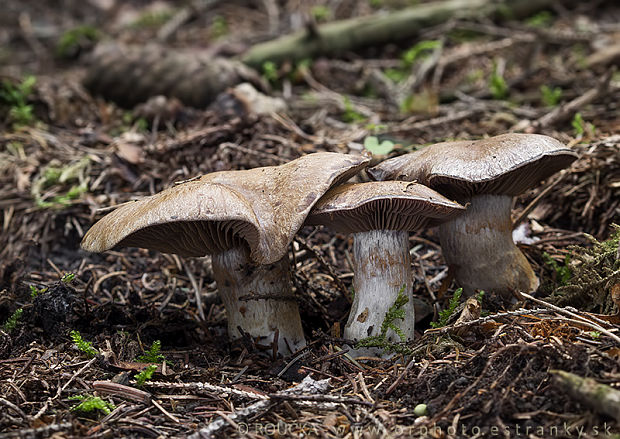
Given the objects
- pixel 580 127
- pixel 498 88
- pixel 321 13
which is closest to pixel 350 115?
pixel 498 88

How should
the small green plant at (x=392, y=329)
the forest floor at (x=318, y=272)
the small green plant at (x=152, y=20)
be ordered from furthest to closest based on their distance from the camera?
the small green plant at (x=152, y=20)
the small green plant at (x=392, y=329)
the forest floor at (x=318, y=272)

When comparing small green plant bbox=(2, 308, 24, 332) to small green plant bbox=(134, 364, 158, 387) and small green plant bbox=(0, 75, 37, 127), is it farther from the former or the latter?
small green plant bbox=(0, 75, 37, 127)

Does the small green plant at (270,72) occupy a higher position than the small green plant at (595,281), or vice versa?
the small green plant at (270,72)

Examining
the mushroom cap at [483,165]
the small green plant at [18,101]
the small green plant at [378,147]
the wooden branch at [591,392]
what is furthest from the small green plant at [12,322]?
the small green plant at [18,101]

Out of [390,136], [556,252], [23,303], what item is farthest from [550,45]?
[23,303]

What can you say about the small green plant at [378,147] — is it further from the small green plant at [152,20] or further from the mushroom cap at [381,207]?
the small green plant at [152,20]

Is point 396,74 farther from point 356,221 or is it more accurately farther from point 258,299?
point 258,299
